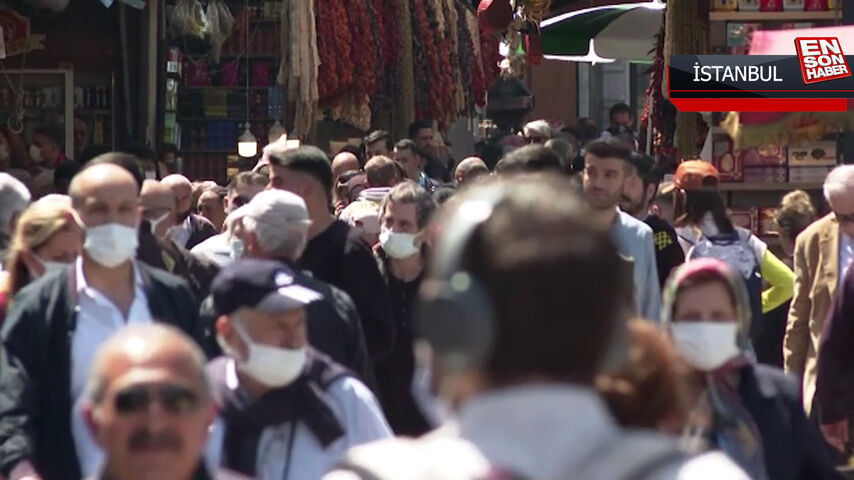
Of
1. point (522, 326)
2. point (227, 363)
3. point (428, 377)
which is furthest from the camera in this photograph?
point (227, 363)

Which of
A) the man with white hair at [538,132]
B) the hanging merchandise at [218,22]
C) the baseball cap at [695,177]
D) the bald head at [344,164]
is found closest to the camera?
the baseball cap at [695,177]

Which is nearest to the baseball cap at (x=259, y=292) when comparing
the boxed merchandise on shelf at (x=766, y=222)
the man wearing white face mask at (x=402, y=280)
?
the man wearing white face mask at (x=402, y=280)

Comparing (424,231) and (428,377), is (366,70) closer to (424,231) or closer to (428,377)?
(424,231)

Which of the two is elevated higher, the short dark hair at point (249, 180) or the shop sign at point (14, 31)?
the shop sign at point (14, 31)

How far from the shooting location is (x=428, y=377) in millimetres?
2395

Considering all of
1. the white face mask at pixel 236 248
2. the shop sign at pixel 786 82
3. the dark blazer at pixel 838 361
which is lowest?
the dark blazer at pixel 838 361

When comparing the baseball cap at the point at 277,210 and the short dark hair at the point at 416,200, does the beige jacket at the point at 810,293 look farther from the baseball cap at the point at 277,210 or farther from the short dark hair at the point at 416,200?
the baseball cap at the point at 277,210

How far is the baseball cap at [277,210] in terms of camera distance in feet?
20.4

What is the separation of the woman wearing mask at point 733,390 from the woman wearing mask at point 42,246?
88.6 inches

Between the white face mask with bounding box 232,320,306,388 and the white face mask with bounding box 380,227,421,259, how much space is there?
10.8 feet

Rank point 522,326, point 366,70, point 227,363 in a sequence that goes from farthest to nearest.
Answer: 1. point 366,70
2. point 227,363
3. point 522,326

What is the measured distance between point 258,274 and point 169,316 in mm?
732

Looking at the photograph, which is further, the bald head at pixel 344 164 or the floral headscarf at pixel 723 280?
the bald head at pixel 344 164

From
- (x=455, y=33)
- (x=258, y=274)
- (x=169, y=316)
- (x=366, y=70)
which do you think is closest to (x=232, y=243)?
(x=169, y=316)
